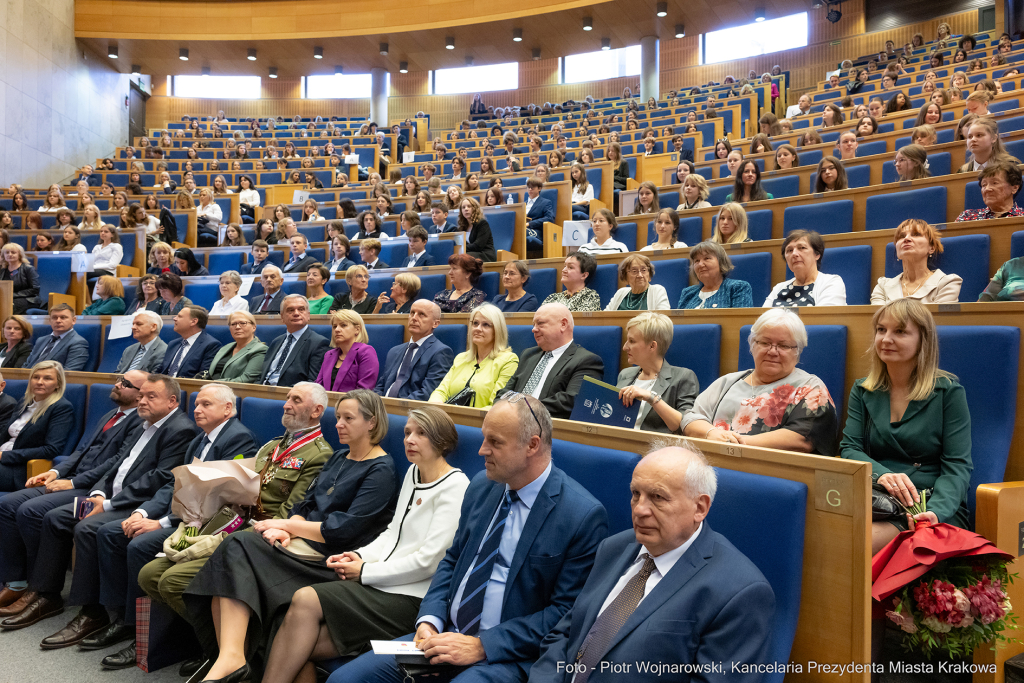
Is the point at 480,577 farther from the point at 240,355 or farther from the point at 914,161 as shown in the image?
the point at 914,161

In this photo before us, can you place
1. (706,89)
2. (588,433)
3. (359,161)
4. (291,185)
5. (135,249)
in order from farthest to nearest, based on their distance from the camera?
(706,89) < (359,161) < (291,185) < (135,249) < (588,433)

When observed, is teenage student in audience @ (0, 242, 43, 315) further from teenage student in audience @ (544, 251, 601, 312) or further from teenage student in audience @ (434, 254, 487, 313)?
teenage student in audience @ (544, 251, 601, 312)

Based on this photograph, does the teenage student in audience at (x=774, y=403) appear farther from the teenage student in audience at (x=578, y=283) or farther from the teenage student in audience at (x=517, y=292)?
the teenage student in audience at (x=517, y=292)

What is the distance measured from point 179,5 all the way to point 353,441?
9441mm

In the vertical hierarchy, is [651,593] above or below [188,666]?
above

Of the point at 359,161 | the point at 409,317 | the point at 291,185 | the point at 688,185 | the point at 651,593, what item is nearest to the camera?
the point at 651,593

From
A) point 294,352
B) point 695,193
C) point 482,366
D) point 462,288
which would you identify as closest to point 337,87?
point 695,193

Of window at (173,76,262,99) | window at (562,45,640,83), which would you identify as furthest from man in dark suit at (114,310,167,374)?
window at (173,76,262,99)

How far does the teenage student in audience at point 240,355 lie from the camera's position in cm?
240

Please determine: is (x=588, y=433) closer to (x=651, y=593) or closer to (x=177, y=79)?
(x=651, y=593)

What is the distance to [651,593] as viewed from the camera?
0.80 metres

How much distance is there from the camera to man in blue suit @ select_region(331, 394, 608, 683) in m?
0.96

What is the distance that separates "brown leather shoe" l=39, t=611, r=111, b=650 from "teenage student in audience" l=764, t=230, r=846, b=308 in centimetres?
180

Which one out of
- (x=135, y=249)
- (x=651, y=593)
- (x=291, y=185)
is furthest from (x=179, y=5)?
(x=651, y=593)
